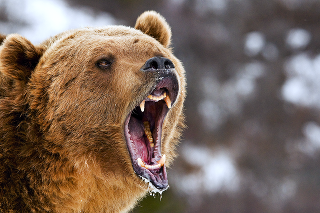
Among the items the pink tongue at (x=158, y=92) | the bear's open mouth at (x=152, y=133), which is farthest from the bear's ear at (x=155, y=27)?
the pink tongue at (x=158, y=92)

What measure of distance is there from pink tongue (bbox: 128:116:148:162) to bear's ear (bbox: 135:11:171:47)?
3.32 feet

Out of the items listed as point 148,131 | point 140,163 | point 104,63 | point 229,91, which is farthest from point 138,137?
point 229,91

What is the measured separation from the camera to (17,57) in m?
3.34

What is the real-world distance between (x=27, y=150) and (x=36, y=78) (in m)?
0.64

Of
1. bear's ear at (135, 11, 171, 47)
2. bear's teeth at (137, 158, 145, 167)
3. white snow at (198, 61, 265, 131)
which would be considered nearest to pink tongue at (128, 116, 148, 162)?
bear's teeth at (137, 158, 145, 167)

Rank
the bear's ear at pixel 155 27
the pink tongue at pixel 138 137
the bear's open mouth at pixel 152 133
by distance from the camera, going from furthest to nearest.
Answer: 1. the bear's ear at pixel 155 27
2. the pink tongue at pixel 138 137
3. the bear's open mouth at pixel 152 133

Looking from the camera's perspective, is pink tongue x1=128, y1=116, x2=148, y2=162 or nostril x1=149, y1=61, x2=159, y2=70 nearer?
Result: nostril x1=149, y1=61, x2=159, y2=70

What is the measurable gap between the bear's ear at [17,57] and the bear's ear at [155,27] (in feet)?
4.08

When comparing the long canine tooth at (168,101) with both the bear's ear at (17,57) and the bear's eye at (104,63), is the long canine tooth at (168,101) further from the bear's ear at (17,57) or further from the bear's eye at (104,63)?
the bear's ear at (17,57)

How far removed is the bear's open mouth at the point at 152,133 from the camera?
327cm

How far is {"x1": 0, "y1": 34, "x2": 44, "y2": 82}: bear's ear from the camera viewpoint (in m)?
3.27

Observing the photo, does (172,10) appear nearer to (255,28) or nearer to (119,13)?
(119,13)

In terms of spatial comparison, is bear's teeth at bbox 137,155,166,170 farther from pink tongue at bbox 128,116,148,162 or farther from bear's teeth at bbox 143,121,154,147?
bear's teeth at bbox 143,121,154,147

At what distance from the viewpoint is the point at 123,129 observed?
3297mm
